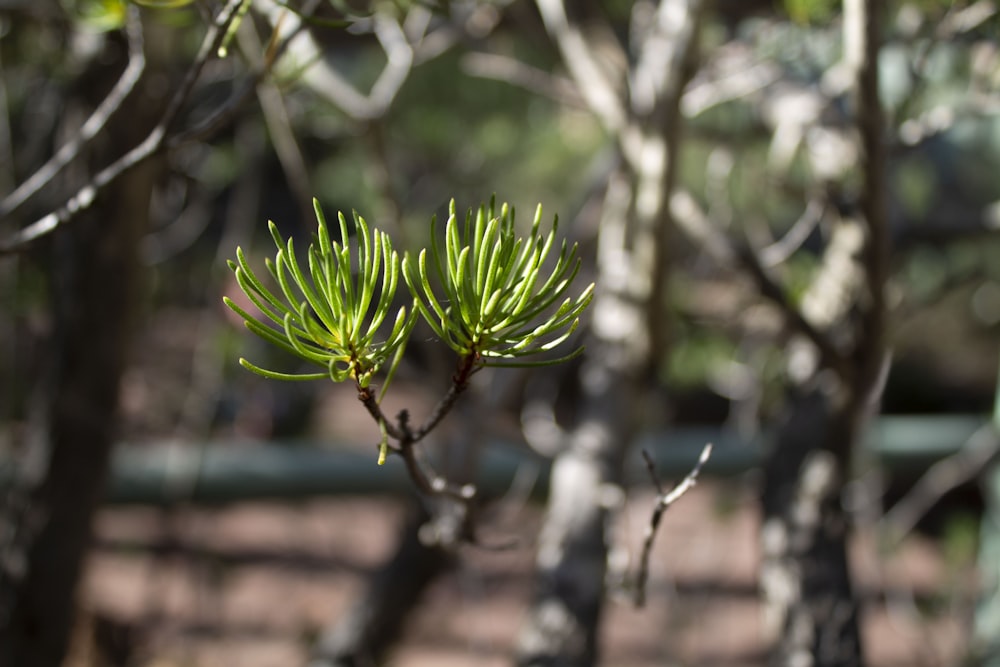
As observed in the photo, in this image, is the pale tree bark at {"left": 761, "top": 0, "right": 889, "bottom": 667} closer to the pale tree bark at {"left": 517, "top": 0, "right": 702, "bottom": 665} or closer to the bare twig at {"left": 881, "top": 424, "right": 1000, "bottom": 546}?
the pale tree bark at {"left": 517, "top": 0, "right": 702, "bottom": 665}

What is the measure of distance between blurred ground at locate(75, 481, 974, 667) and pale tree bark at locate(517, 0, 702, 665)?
0.75 metres

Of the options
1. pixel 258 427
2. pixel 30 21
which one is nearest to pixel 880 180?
pixel 30 21

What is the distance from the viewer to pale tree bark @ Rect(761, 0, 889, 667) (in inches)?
23.9

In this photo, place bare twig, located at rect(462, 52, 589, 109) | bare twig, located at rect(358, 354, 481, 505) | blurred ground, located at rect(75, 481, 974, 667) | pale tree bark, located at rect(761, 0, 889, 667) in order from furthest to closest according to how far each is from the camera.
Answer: blurred ground, located at rect(75, 481, 974, 667)
bare twig, located at rect(462, 52, 589, 109)
pale tree bark, located at rect(761, 0, 889, 667)
bare twig, located at rect(358, 354, 481, 505)

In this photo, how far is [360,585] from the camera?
1.88 metres

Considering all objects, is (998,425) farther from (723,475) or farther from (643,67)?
(643,67)

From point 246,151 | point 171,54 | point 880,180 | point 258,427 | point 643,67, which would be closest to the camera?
point 880,180

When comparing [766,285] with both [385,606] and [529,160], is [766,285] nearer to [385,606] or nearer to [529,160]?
[385,606]

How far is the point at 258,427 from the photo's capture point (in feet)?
10.8

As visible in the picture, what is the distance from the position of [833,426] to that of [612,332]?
0.19 meters

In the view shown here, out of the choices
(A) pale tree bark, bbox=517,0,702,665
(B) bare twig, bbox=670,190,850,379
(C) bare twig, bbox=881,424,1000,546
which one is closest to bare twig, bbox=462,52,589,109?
(A) pale tree bark, bbox=517,0,702,665

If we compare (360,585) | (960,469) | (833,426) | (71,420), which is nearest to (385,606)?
(71,420)

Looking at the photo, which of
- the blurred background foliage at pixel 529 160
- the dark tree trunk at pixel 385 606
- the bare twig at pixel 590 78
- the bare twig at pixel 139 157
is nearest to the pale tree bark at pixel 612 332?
the bare twig at pixel 590 78

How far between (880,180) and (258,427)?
2.90 m
